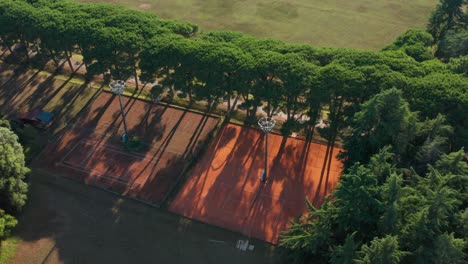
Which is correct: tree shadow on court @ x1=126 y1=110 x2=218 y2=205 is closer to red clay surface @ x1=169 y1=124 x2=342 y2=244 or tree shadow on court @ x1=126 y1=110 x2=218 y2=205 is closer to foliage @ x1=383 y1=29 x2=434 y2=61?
red clay surface @ x1=169 y1=124 x2=342 y2=244

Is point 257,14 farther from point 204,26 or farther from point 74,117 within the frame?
point 74,117

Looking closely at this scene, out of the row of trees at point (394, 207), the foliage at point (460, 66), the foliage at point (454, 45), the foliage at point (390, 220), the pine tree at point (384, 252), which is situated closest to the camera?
the pine tree at point (384, 252)

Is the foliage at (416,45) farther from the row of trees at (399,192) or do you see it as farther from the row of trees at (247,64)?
the row of trees at (399,192)

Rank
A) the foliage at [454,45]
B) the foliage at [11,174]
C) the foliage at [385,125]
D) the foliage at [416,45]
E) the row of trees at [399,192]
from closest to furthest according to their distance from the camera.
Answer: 1. the row of trees at [399,192]
2. the foliage at [385,125]
3. the foliage at [11,174]
4. the foliage at [416,45]
5. the foliage at [454,45]

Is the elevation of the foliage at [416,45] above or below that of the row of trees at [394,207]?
above

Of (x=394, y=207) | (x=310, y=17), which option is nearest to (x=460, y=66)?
(x=394, y=207)

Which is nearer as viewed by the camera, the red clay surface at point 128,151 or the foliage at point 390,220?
the foliage at point 390,220

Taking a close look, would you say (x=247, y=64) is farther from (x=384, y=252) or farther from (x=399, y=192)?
(x=384, y=252)

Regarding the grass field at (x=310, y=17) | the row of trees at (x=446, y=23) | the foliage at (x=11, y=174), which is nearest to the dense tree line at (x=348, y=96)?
the row of trees at (x=446, y=23)
